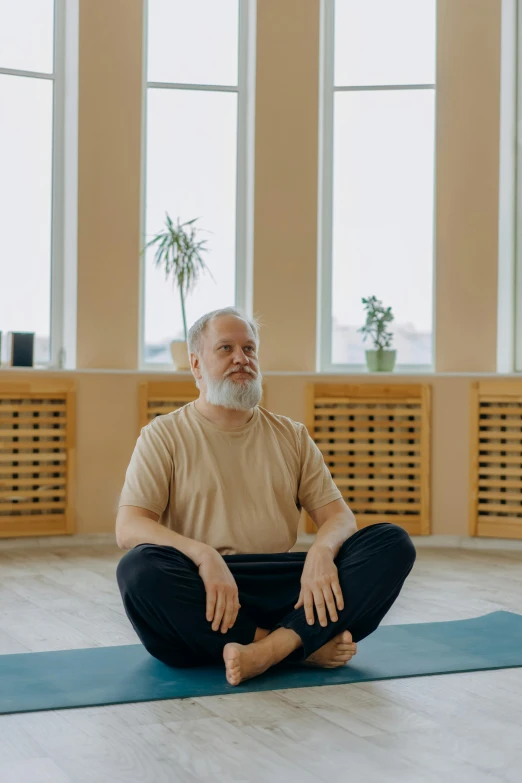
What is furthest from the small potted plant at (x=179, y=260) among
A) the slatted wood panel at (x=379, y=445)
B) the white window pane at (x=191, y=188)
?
the slatted wood panel at (x=379, y=445)

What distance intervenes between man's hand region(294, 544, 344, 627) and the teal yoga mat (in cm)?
18

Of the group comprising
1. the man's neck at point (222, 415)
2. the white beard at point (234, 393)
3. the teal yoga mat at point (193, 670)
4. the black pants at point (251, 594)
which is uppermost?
the white beard at point (234, 393)

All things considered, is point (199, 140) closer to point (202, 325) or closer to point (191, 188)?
point (191, 188)

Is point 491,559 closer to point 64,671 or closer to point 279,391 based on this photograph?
point 279,391

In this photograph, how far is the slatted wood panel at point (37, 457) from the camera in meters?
5.15

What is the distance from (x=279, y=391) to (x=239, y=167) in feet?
4.47

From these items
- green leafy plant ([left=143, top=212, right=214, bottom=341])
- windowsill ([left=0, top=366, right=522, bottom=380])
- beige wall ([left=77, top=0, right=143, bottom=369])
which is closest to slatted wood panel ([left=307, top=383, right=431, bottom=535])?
windowsill ([left=0, top=366, right=522, bottom=380])

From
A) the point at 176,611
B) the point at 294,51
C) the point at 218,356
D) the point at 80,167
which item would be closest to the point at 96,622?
the point at 176,611

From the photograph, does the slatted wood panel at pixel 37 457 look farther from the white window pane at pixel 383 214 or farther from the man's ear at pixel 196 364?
the man's ear at pixel 196 364

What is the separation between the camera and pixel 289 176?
5.57 metres

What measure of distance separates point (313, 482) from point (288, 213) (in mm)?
2923

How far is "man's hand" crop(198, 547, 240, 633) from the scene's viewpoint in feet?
8.32

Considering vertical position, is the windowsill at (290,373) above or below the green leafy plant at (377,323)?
below

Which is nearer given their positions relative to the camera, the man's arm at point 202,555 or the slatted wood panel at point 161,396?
the man's arm at point 202,555
